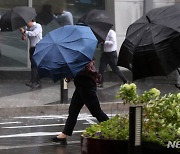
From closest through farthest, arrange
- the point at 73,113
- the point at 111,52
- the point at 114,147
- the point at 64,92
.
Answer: the point at 114,147 < the point at 73,113 < the point at 64,92 < the point at 111,52

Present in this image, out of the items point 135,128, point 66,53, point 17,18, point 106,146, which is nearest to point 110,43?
point 17,18

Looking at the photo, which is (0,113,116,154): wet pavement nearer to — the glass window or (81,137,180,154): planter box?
(81,137,180,154): planter box

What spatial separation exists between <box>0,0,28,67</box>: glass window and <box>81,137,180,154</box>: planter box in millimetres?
11928

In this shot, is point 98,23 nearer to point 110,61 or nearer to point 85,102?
point 85,102

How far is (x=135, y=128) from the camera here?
476 cm

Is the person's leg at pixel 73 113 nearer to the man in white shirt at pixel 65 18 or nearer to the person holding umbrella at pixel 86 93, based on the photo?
the person holding umbrella at pixel 86 93

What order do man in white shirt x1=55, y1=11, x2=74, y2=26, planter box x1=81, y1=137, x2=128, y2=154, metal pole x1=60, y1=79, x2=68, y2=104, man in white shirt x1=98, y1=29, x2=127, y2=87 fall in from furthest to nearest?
man in white shirt x1=55, y1=11, x2=74, y2=26
man in white shirt x1=98, y1=29, x2=127, y2=87
metal pole x1=60, y1=79, x2=68, y2=104
planter box x1=81, y1=137, x2=128, y2=154

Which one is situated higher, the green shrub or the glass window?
the green shrub

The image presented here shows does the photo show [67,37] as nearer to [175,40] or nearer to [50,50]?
[50,50]

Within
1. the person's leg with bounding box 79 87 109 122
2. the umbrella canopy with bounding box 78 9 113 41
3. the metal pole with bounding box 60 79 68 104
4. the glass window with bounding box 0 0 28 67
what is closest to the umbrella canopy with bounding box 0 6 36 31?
the metal pole with bounding box 60 79 68 104

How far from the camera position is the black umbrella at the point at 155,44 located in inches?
227

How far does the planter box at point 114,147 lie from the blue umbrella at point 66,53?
7.82 feet

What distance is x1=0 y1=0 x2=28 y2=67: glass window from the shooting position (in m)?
17.1

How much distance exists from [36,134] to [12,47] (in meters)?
7.51
